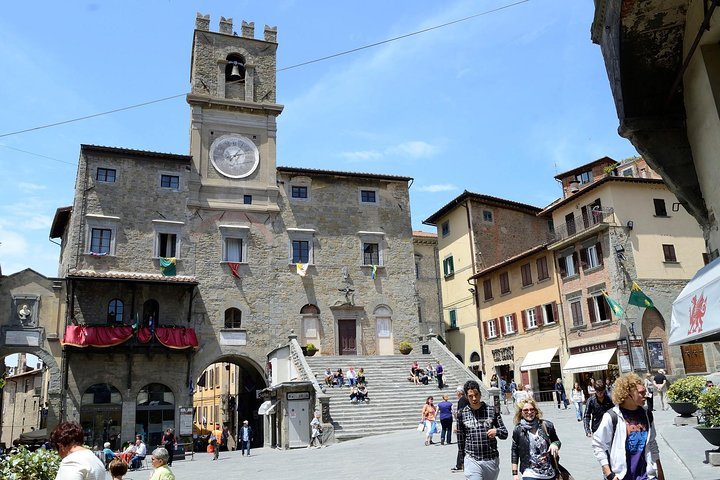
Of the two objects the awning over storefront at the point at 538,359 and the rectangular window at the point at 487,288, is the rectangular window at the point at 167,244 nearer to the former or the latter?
the rectangular window at the point at 487,288

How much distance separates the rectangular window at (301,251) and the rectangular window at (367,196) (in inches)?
185

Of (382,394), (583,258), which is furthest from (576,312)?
(382,394)

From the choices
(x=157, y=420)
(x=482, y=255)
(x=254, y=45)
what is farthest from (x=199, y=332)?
(x=482, y=255)

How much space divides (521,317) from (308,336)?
1352cm

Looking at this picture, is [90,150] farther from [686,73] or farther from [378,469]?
[686,73]

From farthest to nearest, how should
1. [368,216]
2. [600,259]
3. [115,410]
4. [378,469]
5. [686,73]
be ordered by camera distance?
[368,216] < [600,259] < [115,410] < [378,469] < [686,73]

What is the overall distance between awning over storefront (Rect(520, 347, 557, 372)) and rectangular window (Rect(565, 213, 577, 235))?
6715mm

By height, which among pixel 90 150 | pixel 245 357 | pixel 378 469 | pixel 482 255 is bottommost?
pixel 378 469

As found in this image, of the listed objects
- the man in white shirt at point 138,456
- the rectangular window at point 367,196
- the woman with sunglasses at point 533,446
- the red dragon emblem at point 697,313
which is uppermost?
the rectangular window at point 367,196

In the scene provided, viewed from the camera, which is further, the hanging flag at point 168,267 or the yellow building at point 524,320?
the yellow building at point 524,320

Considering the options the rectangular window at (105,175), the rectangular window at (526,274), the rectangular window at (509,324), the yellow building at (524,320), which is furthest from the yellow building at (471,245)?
the rectangular window at (105,175)

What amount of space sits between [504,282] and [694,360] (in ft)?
42.7

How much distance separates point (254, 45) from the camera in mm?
37531

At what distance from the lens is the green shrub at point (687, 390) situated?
1565cm
